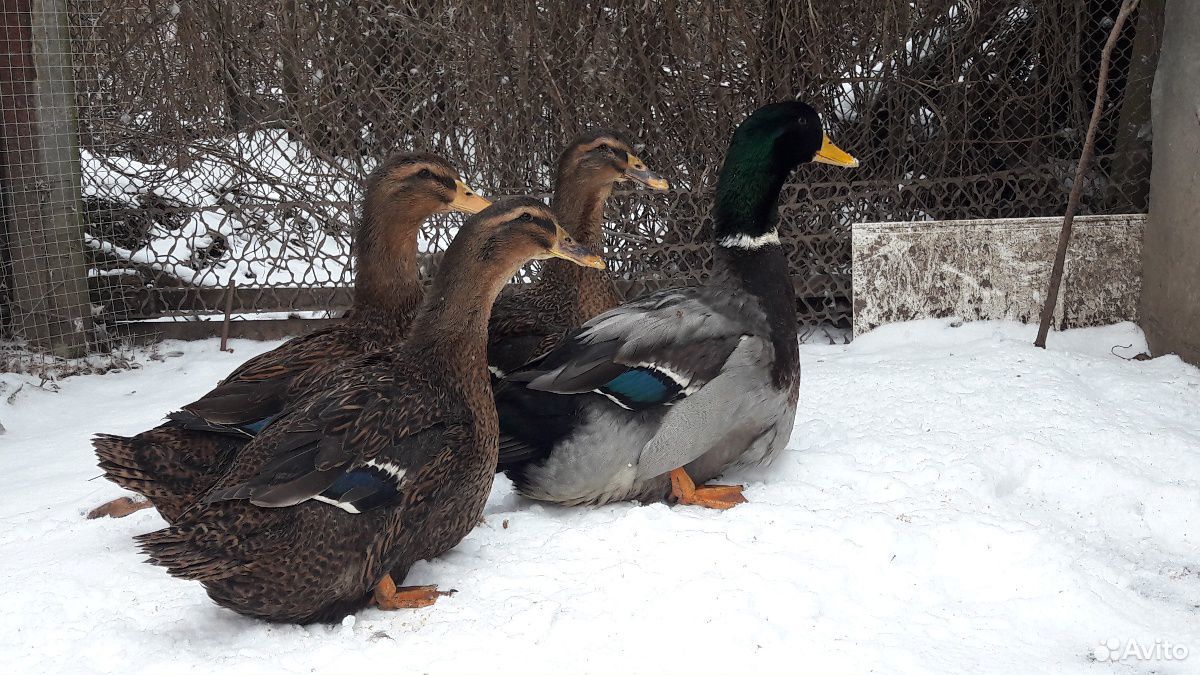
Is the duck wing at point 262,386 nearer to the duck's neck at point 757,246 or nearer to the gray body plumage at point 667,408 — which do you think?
the gray body plumage at point 667,408

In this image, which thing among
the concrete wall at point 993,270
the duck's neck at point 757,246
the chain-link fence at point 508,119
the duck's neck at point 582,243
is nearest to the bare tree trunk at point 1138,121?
the chain-link fence at point 508,119

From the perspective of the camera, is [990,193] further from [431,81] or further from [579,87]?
[431,81]

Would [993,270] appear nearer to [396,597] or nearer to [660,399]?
[660,399]

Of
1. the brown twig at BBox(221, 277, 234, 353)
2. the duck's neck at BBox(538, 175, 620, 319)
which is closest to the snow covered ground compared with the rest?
the duck's neck at BBox(538, 175, 620, 319)

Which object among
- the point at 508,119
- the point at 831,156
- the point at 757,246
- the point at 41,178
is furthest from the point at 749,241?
the point at 41,178

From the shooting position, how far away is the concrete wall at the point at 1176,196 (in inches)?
192

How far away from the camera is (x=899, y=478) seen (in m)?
3.90

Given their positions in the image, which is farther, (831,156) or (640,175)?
(640,175)

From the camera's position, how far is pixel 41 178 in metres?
6.14

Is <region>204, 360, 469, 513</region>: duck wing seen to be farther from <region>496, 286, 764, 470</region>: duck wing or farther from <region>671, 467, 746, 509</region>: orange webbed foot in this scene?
<region>671, 467, 746, 509</region>: orange webbed foot

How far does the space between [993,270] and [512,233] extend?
3.08 metres

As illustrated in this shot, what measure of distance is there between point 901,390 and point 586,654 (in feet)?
8.26

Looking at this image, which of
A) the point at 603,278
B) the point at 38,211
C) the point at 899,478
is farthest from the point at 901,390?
the point at 38,211

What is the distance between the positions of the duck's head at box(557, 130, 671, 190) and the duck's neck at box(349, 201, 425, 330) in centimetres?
95
